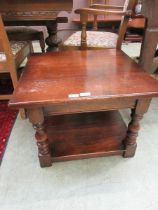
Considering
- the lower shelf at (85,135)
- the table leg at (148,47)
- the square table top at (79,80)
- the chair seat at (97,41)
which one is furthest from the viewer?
the chair seat at (97,41)

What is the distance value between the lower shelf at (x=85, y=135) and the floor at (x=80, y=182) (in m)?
0.08

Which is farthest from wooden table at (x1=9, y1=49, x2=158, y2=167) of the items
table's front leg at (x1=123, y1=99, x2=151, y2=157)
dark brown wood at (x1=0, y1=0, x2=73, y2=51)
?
dark brown wood at (x1=0, y1=0, x2=73, y2=51)

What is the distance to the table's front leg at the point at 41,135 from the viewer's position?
2.74 feet

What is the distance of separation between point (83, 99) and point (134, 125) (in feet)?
1.22

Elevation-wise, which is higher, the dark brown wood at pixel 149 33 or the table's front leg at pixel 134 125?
the dark brown wood at pixel 149 33

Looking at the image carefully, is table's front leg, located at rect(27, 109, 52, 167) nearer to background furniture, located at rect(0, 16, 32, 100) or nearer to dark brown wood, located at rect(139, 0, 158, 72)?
background furniture, located at rect(0, 16, 32, 100)

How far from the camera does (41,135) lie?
0.94 metres

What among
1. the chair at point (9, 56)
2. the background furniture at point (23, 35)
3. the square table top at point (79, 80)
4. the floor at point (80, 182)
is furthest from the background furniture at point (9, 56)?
the floor at point (80, 182)

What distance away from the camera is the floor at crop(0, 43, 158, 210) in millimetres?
903

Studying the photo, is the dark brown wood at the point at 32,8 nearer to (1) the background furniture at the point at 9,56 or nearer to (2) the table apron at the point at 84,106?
(1) the background furniture at the point at 9,56

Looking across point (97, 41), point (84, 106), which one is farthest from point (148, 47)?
point (84, 106)

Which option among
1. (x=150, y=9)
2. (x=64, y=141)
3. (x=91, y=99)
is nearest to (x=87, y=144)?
(x=64, y=141)

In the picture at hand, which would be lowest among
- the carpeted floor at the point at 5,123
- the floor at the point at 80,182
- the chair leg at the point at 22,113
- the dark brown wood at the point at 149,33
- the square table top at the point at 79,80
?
the floor at the point at 80,182

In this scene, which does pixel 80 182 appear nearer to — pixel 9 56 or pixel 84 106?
pixel 84 106
